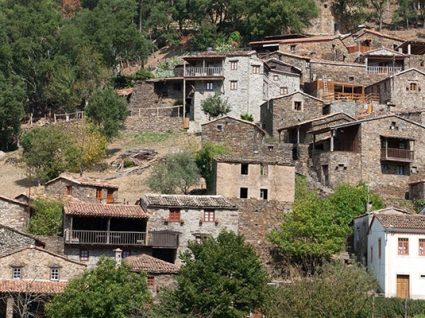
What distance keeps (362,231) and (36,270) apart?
66.4ft

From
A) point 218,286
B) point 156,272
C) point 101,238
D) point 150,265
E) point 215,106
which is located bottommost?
point 218,286

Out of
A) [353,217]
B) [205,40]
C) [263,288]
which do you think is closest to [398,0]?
[205,40]

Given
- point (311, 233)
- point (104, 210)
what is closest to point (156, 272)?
point (104, 210)

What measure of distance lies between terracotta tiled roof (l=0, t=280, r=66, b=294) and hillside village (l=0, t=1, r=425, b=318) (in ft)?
0.49

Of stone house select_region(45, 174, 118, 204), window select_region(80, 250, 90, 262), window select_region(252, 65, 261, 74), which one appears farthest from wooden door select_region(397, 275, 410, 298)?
window select_region(252, 65, 261, 74)

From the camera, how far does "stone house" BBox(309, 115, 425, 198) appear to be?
243 feet

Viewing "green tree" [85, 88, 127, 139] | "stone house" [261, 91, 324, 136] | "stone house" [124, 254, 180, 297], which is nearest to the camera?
"stone house" [124, 254, 180, 297]

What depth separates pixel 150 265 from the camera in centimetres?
5856

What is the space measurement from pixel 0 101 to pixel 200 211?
1308 inches

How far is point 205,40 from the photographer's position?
10869 cm

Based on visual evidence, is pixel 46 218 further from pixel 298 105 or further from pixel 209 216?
pixel 298 105

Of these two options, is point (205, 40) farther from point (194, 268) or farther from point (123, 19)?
point (194, 268)

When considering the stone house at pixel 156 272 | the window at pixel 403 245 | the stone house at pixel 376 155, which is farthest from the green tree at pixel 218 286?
the stone house at pixel 376 155

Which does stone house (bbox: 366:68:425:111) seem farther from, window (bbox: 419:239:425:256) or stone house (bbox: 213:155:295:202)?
window (bbox: 419:239:425:256)
